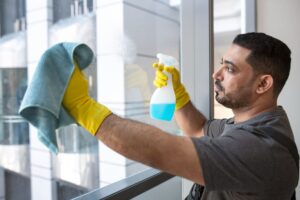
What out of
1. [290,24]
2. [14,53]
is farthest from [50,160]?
[290,24]

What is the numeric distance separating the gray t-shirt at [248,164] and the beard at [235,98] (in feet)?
0.67

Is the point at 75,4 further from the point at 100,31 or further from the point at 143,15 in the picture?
the point at 143,15

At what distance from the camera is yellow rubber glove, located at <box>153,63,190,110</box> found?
3.91 feet

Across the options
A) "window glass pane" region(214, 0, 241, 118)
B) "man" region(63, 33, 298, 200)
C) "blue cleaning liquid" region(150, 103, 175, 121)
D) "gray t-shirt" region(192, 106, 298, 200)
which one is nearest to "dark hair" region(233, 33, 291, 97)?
"man" region(63, 33, 298, 200)

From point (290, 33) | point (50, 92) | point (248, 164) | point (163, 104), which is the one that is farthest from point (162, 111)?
point (290, 33)

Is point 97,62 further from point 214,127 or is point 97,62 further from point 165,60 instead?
point 214,127

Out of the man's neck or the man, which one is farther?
the man's neck

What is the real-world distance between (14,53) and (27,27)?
12 cm

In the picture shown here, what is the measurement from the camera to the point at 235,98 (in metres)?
1.20

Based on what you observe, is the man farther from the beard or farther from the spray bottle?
the spray bottle

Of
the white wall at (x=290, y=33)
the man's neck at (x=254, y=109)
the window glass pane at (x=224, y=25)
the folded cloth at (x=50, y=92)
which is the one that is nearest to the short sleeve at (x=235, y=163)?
the man's neck at (x=254, y=109)

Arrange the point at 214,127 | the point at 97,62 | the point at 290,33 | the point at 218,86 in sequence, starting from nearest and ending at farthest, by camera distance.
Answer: the point at 218,86 < the point at 97,62 < the point at 214,127 < the point at 290,33

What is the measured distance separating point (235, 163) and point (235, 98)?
38 centimetres

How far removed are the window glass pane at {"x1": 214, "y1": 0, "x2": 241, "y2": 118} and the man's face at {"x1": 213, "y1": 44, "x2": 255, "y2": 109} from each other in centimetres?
78
